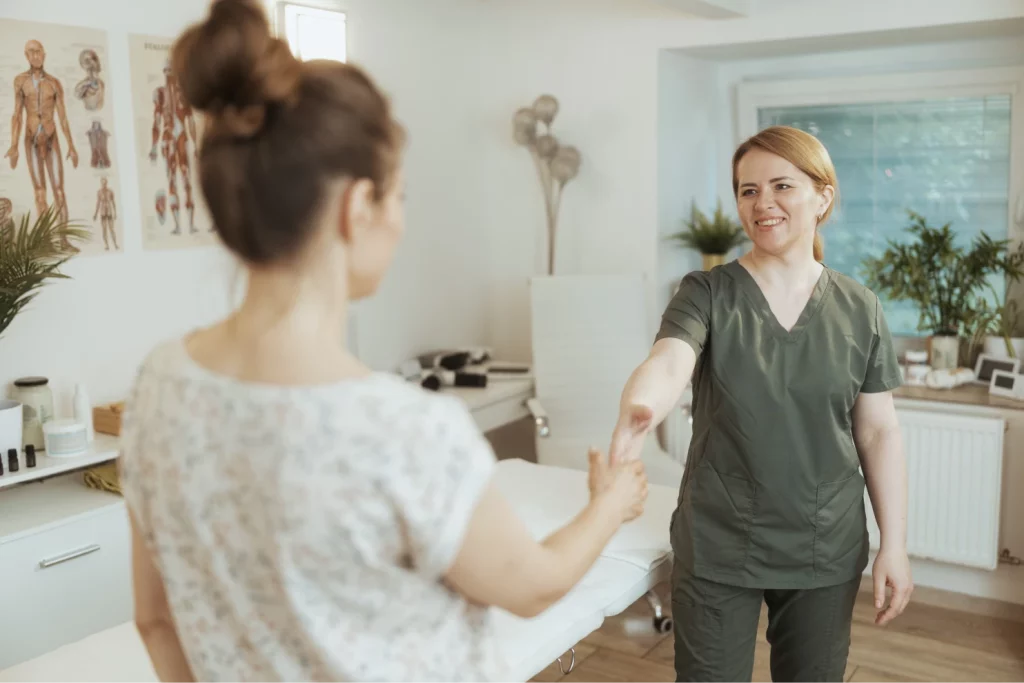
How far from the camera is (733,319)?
1854 millimetres

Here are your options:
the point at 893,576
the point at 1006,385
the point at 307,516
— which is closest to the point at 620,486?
the point at 307,516

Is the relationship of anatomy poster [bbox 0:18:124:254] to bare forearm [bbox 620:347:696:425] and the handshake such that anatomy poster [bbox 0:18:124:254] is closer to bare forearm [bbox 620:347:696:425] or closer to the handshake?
bare forearm [bbox 620:347:696:425]

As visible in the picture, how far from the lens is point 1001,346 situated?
3541 mm

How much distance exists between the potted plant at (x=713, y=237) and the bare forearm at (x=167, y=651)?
3.13m

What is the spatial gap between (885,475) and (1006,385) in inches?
68.8

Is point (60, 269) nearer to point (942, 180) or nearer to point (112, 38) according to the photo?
point (112, 38)

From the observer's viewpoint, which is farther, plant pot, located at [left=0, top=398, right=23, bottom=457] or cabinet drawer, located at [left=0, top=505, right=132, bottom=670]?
plant pot, located at [left=0, top=398, right=23, bottom=457]

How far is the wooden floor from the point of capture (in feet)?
9.78

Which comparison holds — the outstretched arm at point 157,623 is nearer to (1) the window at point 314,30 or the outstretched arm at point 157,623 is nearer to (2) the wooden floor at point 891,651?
(1) the window at point 314,30

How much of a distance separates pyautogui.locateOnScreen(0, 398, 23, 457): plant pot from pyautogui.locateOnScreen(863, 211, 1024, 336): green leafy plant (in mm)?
2798

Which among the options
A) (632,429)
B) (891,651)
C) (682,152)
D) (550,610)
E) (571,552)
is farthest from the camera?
(682,152)

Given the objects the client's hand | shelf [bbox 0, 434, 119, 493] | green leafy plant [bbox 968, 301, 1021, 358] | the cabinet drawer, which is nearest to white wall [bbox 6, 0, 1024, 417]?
shelf [bbox 0, 434, 119, 493]

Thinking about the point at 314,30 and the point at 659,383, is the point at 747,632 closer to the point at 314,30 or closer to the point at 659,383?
the point at 659,383

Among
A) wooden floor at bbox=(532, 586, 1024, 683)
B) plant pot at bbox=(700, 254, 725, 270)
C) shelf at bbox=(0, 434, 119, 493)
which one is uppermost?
plant pot at bbox=(700, 254, 725, 270)
